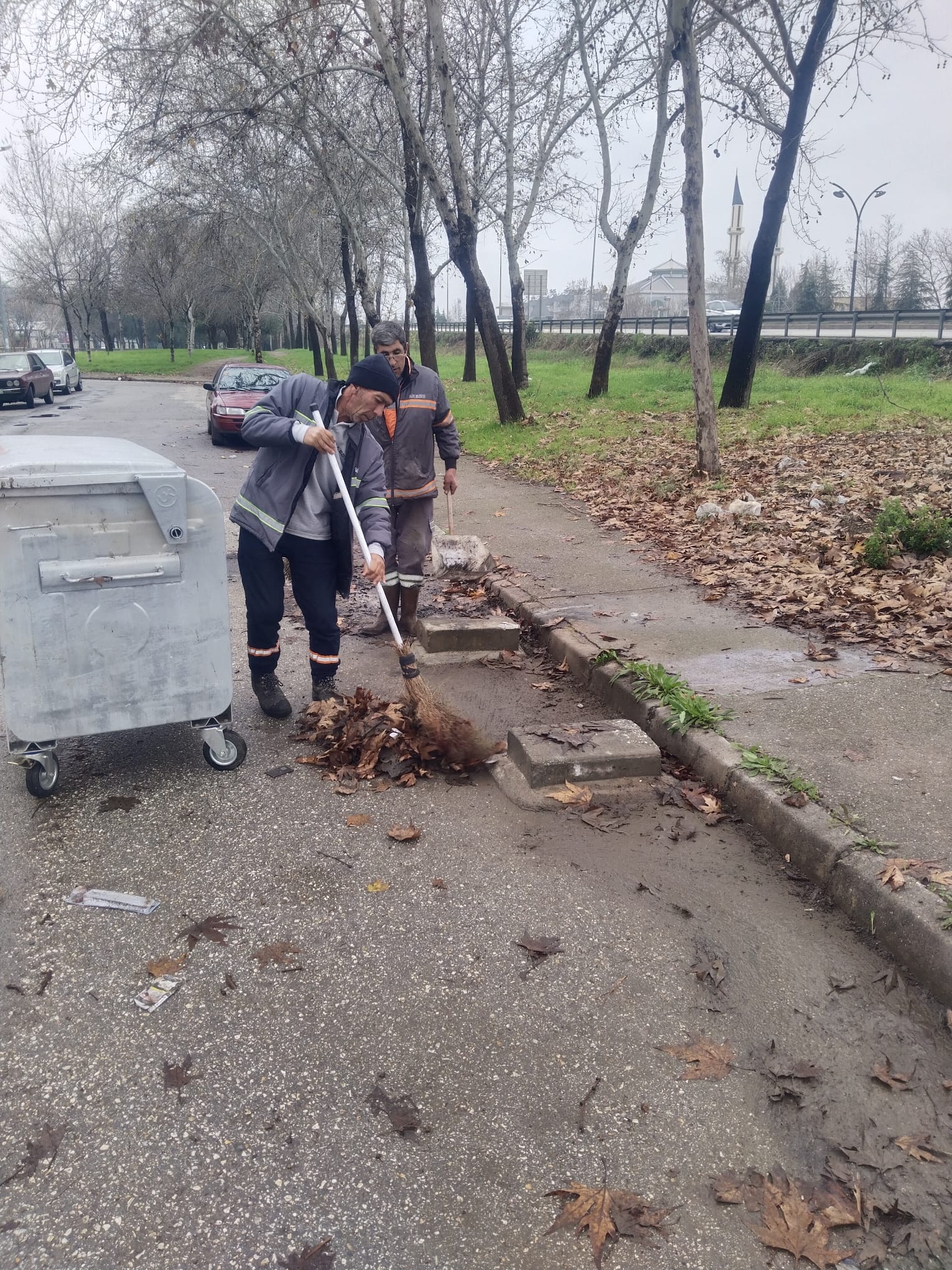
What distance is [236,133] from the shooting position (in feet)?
51.0

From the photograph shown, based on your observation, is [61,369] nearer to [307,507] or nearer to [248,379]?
[248,379]

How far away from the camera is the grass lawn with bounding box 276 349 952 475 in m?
14.3

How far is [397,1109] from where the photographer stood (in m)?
2.53

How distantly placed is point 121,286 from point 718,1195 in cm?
7533

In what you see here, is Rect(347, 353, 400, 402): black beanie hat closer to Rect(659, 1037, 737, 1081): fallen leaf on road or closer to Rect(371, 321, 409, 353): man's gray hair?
Rect(371, 321, 409, 353): man's gray hair

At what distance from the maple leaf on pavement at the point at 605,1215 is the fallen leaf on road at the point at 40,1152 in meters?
1.24

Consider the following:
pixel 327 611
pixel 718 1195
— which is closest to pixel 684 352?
pixel 327 611

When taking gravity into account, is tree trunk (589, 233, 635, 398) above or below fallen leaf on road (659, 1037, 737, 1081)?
above

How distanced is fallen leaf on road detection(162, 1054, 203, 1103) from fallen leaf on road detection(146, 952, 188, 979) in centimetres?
40

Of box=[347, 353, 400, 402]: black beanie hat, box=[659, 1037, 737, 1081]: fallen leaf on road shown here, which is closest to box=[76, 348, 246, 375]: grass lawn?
box=[347, 353, 400, 402]: black beanie hat

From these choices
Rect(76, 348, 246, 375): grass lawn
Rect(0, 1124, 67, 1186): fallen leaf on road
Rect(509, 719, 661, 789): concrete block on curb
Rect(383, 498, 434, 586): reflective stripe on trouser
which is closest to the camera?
Rect(0, 1124, 67, 1186): fallen leaf on road

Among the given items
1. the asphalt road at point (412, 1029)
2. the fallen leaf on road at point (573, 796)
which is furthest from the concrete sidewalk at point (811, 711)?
the fallen leaf on road at point (573, 796)

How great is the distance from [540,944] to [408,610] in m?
3.53

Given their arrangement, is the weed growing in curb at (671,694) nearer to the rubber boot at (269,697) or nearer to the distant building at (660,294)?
the rubber boot at (269,697)
